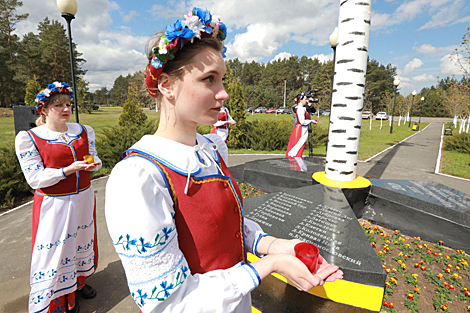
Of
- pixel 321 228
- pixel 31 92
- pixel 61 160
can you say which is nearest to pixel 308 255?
pixel 321 228

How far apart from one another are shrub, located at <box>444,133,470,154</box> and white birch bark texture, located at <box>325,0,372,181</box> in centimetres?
1276

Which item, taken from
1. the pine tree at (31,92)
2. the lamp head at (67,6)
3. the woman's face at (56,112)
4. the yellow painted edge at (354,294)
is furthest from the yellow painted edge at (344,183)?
the pine tree at (31,92)

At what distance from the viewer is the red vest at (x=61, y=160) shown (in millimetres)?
2584

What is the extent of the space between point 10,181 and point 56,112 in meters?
4.41

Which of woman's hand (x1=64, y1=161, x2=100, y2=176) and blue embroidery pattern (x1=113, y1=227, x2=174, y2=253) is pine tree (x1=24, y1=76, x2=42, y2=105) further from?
blue embroidery pattern (x1=113, y1=227, x2=174, y2=253)

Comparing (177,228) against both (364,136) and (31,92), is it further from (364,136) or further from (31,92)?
(31,92)

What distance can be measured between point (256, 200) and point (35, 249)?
2541 millimetres

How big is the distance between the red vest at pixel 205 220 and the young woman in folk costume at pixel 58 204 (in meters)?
2.09

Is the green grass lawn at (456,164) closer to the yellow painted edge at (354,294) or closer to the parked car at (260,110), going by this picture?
the yellow painted edge at (354,294)

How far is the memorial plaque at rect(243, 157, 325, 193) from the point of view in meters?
5.30

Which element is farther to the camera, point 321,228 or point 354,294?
point 321,228

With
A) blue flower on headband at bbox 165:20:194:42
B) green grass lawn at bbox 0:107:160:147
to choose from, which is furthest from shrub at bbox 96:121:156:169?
blue flower on headband at bbox 165:20:194:42

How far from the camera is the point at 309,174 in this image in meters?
5.28

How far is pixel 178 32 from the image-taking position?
103 centimetres
